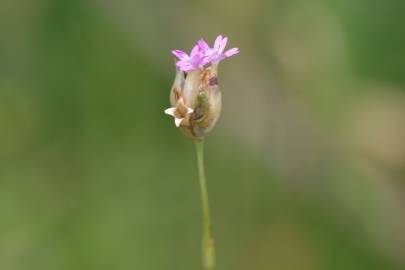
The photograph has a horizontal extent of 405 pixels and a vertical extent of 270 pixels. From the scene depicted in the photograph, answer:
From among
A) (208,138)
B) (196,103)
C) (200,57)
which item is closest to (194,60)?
(200,57)

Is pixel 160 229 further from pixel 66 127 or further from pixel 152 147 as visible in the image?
pixel 66 127

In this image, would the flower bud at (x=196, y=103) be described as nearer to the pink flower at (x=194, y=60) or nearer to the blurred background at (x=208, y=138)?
the pink flower at (x=194, y=60)

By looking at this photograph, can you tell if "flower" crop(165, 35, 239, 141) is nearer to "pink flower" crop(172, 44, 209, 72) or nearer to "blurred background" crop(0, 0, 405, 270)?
"pink flower" crop(172, 44, 209, 72)

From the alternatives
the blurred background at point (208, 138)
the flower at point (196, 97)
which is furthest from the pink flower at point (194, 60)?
the blurred background at point (208, 138)

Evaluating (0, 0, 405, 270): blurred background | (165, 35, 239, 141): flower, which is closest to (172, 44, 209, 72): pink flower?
(165, 35, 239, 141): flower

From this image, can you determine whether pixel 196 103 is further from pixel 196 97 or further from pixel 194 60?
pixel 194 60
